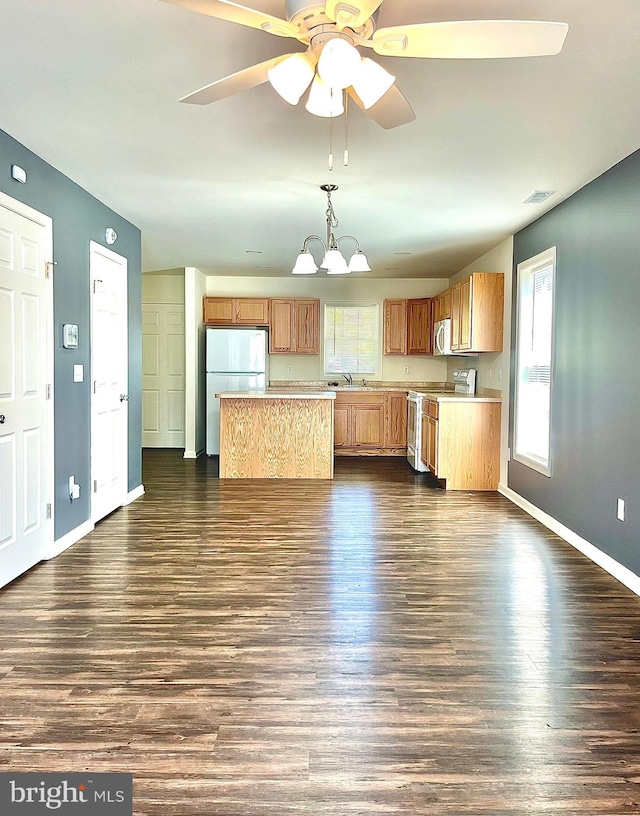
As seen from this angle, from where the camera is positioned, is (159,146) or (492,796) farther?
(159,146)

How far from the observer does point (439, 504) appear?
215 inches

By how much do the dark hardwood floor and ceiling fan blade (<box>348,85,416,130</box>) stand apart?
214cm

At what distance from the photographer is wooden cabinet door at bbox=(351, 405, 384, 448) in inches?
327

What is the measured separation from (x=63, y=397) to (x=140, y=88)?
2076 mm

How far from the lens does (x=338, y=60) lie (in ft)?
5.75

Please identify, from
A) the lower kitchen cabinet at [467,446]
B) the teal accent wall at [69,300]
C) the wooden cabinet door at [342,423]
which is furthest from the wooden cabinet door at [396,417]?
the teal accent wall at [69,300]

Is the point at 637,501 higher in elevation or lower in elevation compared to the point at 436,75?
lower

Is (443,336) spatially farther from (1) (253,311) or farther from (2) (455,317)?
(1) (253,311)

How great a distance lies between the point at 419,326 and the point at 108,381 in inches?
194

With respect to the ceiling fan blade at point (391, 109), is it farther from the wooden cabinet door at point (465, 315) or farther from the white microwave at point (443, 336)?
the white microwave at point (443, 336)

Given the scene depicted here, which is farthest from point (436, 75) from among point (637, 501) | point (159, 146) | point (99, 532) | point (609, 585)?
point (99, 532)

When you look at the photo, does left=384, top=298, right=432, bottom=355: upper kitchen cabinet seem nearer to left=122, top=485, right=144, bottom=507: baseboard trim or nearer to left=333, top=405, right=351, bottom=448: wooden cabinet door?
left=333, top=405, right=351, bottom=448: wooden cabinet door

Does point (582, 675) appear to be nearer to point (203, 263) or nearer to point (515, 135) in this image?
point (515, 135)

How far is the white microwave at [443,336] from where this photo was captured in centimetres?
721
